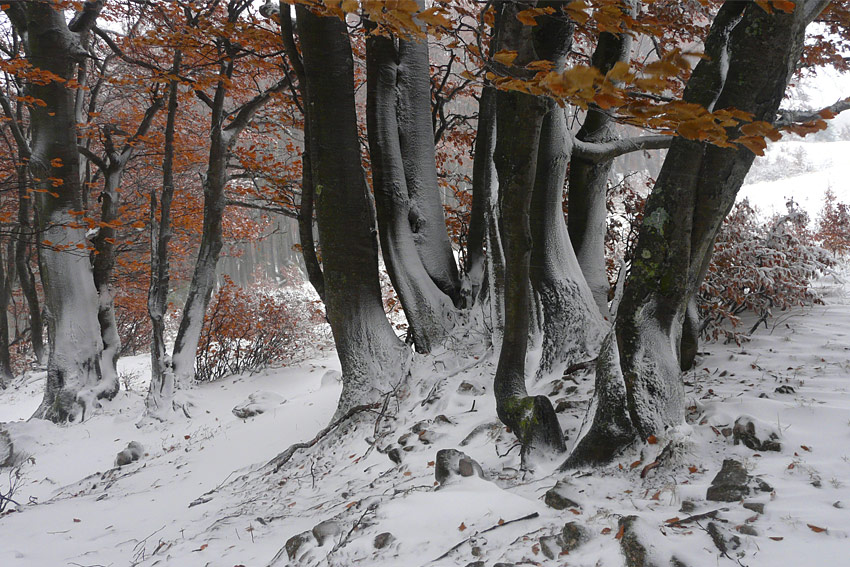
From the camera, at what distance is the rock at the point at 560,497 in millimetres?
2359

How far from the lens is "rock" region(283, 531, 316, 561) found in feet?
8.52

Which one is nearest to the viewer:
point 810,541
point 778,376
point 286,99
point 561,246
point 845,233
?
point 810,541

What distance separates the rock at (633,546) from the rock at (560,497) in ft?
1.19

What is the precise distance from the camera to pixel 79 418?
732 centimetres

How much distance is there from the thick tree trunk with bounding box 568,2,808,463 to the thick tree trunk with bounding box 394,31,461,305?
2730mm

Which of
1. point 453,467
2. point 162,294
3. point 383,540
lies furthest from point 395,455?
point 162,294

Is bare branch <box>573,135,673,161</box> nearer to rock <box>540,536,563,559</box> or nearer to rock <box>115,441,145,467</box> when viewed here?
rock <box>540,536,563,559</box>

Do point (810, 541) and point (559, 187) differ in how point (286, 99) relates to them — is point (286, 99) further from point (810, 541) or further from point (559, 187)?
point (810, 541)

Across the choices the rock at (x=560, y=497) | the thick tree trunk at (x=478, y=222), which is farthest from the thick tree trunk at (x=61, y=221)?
the rock at (x=560, y=497)

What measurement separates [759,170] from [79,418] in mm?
39185

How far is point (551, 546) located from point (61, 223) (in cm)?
814

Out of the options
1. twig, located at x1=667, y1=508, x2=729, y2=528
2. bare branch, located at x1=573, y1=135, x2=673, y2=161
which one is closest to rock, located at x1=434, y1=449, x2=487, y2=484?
twig, located at x1=667, y1=508, x2=729, y2=528

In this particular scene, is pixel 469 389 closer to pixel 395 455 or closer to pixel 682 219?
pixel 395 455

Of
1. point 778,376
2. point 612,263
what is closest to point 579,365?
point 778,376
